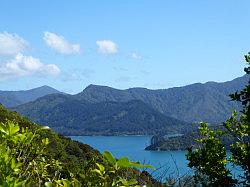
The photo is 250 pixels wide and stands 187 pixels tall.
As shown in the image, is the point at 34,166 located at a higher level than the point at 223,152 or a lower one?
higher

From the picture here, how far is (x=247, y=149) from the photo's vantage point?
41.2 feet

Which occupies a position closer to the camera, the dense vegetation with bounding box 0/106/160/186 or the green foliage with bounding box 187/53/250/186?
the dense vegetation with bounding box 0/106/160/186

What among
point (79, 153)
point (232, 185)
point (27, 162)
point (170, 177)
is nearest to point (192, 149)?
point (232, 185)

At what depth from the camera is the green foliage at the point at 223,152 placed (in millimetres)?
12180

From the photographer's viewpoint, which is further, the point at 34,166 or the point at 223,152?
the point at 223,152

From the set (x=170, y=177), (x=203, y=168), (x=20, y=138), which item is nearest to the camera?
(x=20, y=138)

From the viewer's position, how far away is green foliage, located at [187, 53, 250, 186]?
40.0ft

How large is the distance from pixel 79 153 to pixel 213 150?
4528 centimetres

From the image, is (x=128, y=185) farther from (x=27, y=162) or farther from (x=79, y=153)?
(x=79, y=153)

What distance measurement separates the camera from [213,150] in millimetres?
13648

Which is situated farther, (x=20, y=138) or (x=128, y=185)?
(x=20, y=138)

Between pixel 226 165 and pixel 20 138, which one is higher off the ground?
pixel 20 138

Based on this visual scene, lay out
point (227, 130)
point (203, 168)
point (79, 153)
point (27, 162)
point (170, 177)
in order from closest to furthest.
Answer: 1. point (27, 162)
2. point (170, 177)
3. point (203, 168)
4. point (227, 130)
5. point (79, 153)

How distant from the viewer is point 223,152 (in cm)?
1376
